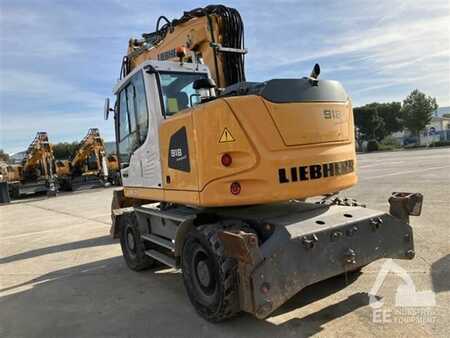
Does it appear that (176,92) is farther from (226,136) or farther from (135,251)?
(135,251)

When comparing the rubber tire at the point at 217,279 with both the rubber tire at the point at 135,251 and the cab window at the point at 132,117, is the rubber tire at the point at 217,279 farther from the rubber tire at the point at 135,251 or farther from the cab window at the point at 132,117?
the rubber tire at the point at 135,251

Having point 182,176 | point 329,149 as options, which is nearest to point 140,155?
point 182,176

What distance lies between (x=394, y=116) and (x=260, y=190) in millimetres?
64753

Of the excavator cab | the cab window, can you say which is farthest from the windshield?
the cab window

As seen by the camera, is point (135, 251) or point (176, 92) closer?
point (176, 92)

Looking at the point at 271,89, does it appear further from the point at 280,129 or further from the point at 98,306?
the point at 98,306

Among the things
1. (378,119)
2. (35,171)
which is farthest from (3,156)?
(378,119)

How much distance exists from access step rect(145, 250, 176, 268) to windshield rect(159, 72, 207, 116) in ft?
6.20

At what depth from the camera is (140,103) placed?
5633 mm

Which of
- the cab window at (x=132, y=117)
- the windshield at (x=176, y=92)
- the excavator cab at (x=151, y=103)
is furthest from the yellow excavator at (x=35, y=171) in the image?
the windshield at (x=176, y=92)

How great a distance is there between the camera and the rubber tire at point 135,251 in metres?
6.39

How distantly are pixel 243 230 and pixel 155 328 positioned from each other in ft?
4.55

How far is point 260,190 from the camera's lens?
4031 mm

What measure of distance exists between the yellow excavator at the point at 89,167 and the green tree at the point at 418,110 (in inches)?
1677
